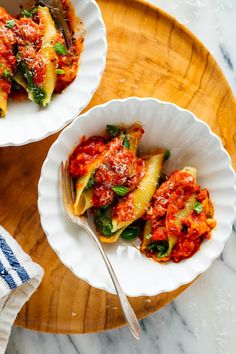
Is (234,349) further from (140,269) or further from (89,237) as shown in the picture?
(89,237)

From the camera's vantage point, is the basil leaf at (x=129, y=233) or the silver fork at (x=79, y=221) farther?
the basil leaf at (x=129, y=233)

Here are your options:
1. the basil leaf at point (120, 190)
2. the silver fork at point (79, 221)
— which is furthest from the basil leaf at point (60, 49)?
the basil leaf at point (120, 190)

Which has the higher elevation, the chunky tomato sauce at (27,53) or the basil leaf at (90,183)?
the chunky tomato sauce at (27,53)

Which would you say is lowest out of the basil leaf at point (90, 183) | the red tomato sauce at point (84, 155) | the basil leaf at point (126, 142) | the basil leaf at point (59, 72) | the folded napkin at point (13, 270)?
the folded napkin at point (13, 270)

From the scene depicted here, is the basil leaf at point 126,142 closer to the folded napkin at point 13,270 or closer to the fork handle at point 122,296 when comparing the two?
the fork handle at point 122,296

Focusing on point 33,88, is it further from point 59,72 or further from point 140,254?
point 140,254

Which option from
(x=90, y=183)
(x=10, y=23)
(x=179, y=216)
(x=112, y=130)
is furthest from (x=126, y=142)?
(x=10, y=23)
